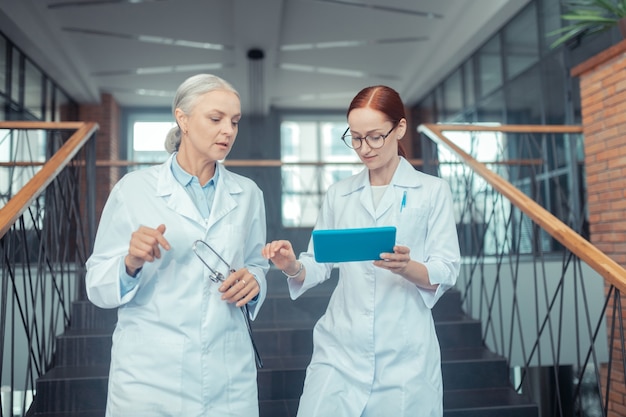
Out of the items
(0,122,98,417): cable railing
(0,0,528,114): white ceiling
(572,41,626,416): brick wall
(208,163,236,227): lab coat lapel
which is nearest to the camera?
(208,163,236,227): lab coat lapel

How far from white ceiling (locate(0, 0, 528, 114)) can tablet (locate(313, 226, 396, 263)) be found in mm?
5654

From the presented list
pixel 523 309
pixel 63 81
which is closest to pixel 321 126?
pixel 63 81

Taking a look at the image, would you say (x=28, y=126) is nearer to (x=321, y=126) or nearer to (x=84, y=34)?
(x=84, y=34)

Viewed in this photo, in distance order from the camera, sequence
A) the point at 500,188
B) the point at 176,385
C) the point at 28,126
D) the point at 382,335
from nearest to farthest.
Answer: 1. the point at 176,385
2. the point at 382,335
3. the point at 500,188
4. the point at 28,126

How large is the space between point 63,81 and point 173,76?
65.3 inches

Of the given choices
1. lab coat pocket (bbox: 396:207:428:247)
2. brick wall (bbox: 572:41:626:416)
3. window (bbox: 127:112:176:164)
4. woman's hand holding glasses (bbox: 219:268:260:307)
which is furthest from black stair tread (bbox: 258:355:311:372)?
window (bbox: 127:112:176:164)

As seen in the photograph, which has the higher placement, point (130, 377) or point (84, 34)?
point (84, 34)

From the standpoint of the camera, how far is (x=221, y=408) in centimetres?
132

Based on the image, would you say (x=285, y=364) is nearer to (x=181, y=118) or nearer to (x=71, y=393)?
(x=71, y=393)

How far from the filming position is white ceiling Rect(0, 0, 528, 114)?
Result: 6836 mm

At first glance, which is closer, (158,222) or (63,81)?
(158,222)

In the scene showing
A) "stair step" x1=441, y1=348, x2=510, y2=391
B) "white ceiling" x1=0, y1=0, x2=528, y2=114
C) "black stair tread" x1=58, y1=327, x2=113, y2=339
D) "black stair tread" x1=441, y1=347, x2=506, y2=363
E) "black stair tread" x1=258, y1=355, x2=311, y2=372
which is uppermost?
"white ceiling" x1=0, y1=0, x2=528, y2=114

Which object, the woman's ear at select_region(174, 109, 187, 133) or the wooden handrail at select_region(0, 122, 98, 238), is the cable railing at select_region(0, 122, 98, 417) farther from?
the woman's ear at select_region(174, 109, 187, 133)

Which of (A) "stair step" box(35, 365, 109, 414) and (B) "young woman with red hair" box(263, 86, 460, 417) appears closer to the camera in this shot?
(B) "young woman with red hair" box(263, 86, 460, 417)
